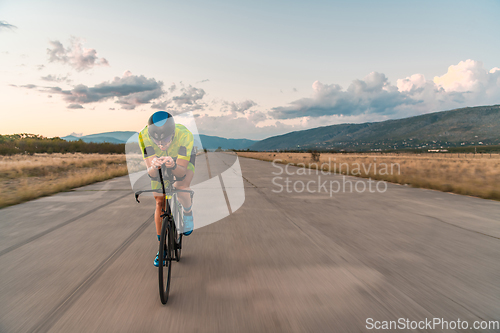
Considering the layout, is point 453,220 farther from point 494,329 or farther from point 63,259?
point 63,259

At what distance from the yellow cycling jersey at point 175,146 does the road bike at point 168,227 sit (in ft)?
0.83

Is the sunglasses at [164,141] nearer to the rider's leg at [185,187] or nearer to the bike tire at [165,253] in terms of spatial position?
the rider's leg at [185,187]

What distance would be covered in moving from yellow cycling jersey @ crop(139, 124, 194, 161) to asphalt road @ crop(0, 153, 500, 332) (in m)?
1.54

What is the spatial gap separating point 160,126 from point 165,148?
0.37 metres

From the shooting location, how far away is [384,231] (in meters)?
6.41

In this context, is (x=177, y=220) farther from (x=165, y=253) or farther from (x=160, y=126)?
(x=160, y=126)

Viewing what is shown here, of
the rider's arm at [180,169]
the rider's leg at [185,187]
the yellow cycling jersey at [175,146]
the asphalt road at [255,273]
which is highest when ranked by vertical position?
the yellow cycling jersey at [175,146]

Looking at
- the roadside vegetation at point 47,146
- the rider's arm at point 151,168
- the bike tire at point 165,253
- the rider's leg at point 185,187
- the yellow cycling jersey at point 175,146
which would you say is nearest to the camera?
the bike tire at point 165,253

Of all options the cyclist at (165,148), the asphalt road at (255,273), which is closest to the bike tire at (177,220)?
the cyclist at (165,148)

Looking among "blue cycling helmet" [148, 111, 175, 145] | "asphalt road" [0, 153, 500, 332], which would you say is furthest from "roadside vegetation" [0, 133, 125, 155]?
"blue cycling helmet" [148, 111, 175, 145]

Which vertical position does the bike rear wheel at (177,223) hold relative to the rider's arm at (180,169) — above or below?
below

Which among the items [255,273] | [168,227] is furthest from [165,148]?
[255,273]

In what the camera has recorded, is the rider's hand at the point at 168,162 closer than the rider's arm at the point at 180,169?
Yes

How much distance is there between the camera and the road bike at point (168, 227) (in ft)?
10.9
